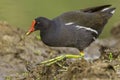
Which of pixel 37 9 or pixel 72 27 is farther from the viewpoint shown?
pixel 37 9

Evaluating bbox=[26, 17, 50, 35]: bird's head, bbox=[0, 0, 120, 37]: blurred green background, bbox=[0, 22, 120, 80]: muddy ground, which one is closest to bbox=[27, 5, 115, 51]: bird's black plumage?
bbox=[26, 17, 50, 35]: bird's head

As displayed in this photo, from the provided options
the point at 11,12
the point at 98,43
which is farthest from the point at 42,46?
the point at 11,12

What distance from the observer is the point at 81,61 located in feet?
22.4

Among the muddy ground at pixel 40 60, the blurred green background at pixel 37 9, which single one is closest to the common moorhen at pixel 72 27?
the muddy ground at pixel 40 60

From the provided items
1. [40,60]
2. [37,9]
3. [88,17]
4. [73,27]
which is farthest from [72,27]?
[37,9]

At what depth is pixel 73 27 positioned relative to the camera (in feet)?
29.9

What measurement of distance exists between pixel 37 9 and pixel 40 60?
551 centimetres

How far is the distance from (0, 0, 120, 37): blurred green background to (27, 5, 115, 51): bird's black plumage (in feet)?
14.2

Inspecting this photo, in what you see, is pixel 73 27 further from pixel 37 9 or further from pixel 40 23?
pixel 37 9

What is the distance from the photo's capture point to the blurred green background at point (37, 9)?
47.2 feet

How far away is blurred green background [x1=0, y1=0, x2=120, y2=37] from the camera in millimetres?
14398

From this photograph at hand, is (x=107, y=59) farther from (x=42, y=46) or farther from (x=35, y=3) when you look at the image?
(x=35, y=3)

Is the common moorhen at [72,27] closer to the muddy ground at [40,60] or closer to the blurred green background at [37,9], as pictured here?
the muddy ground at [40,60]

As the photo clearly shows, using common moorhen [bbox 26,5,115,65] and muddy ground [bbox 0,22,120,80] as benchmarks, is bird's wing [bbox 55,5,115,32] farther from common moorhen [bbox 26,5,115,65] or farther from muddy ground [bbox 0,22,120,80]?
muddy ground [bbox 0,22,120,80]
